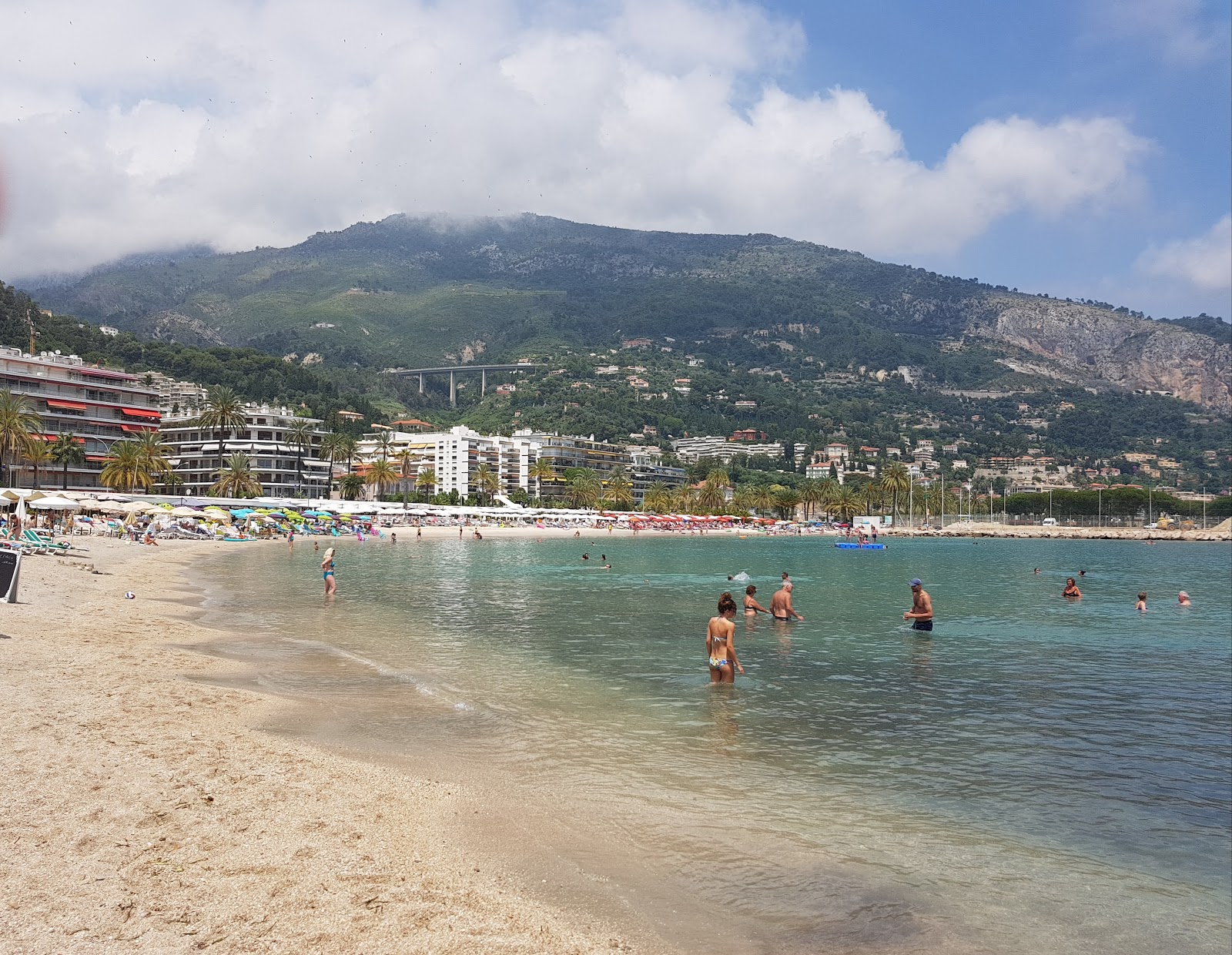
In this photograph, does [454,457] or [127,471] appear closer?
[127,471]

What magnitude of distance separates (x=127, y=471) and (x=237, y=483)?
1368 cm

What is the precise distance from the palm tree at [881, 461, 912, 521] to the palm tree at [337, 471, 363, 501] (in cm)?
8115

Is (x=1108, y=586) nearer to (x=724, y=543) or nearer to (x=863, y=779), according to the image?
(x=863, y=779)

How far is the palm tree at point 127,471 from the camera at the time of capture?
79.5 metres

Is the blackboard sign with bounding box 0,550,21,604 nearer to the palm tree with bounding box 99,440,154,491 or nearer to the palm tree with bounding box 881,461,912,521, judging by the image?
the palm tree with bounding box 99,440,154,491

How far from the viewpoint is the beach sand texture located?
16.2 feet

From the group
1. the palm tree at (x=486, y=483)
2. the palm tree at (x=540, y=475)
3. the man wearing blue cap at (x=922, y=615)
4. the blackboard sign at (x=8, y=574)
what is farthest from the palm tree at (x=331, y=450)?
the man wearing blue cap at (x=922, y=615)

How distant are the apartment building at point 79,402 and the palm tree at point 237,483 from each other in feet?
37.1

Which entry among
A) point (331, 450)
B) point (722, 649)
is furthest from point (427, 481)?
point (722, 649)

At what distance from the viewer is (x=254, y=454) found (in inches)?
4365

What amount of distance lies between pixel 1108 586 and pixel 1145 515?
12490 cm

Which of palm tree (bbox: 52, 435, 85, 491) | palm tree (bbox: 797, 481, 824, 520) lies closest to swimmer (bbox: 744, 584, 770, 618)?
palm tree (bbox: 52, 435, 85, 491)

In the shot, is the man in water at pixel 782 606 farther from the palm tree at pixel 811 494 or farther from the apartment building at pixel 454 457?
the palm tree at pixel 811 494

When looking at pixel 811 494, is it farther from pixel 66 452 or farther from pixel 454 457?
pixel 66 452
